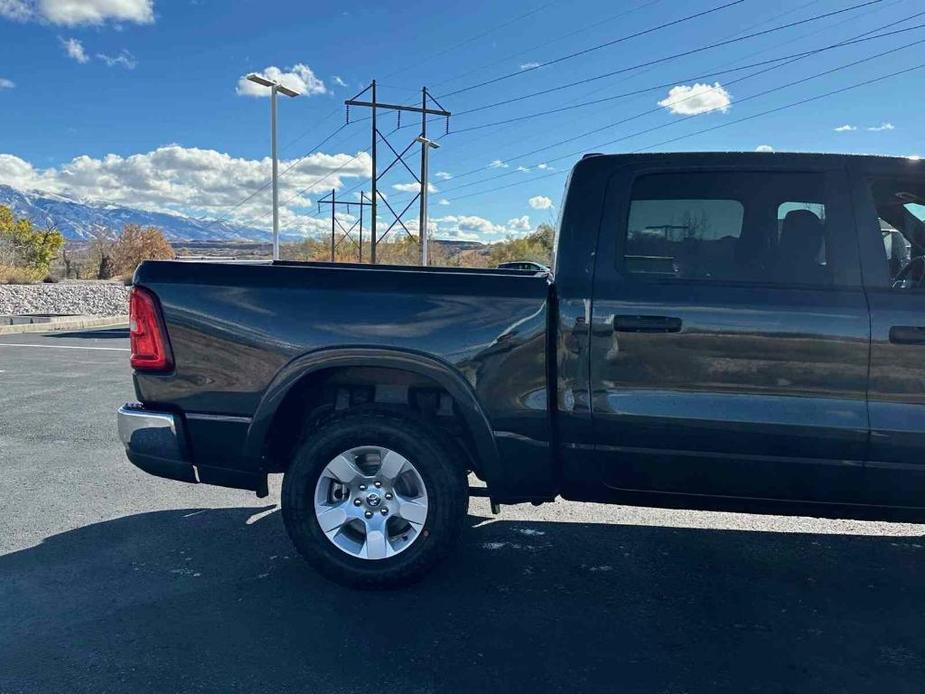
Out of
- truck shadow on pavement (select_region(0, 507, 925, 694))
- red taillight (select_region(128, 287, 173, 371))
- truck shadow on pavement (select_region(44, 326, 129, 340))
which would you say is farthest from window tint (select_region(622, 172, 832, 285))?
truck shadow on pavement (select_region(44, 326, 129, 340))

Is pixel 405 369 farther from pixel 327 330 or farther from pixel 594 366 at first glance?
pixel 594 366

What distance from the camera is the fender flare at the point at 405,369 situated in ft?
10.8

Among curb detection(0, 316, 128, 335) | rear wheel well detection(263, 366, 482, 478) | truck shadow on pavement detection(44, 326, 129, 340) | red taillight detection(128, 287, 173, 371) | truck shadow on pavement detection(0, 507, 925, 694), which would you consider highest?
red taillight detection(128, 287, 173, 371)

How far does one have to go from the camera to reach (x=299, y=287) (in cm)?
340

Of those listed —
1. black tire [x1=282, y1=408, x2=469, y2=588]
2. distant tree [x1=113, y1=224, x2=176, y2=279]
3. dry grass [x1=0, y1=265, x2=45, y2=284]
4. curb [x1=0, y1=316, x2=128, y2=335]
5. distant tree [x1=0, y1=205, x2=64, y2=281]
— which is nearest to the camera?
black tire [x1=282, y1=408, x2=469, y2=588]

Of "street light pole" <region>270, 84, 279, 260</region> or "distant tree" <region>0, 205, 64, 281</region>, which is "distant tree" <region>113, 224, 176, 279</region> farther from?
"street light pole" <region>270, 84, 279, 260</region>

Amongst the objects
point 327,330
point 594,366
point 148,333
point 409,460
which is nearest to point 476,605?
point 409,460

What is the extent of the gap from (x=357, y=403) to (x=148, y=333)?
3.59ft

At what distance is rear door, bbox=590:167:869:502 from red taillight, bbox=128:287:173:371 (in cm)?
211

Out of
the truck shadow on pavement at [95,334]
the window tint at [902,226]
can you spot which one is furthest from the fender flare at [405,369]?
Result: the truck shadow on pavement at [95,334]

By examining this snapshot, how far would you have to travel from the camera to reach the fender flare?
3281 mm

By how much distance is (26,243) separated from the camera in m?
54.1

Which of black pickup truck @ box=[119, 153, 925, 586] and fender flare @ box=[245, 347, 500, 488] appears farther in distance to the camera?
fender flare @ box=[245, 347, 500, 488]

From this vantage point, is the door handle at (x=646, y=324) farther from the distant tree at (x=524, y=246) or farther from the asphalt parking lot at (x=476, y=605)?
the distant tree at (x=524, y=246)
